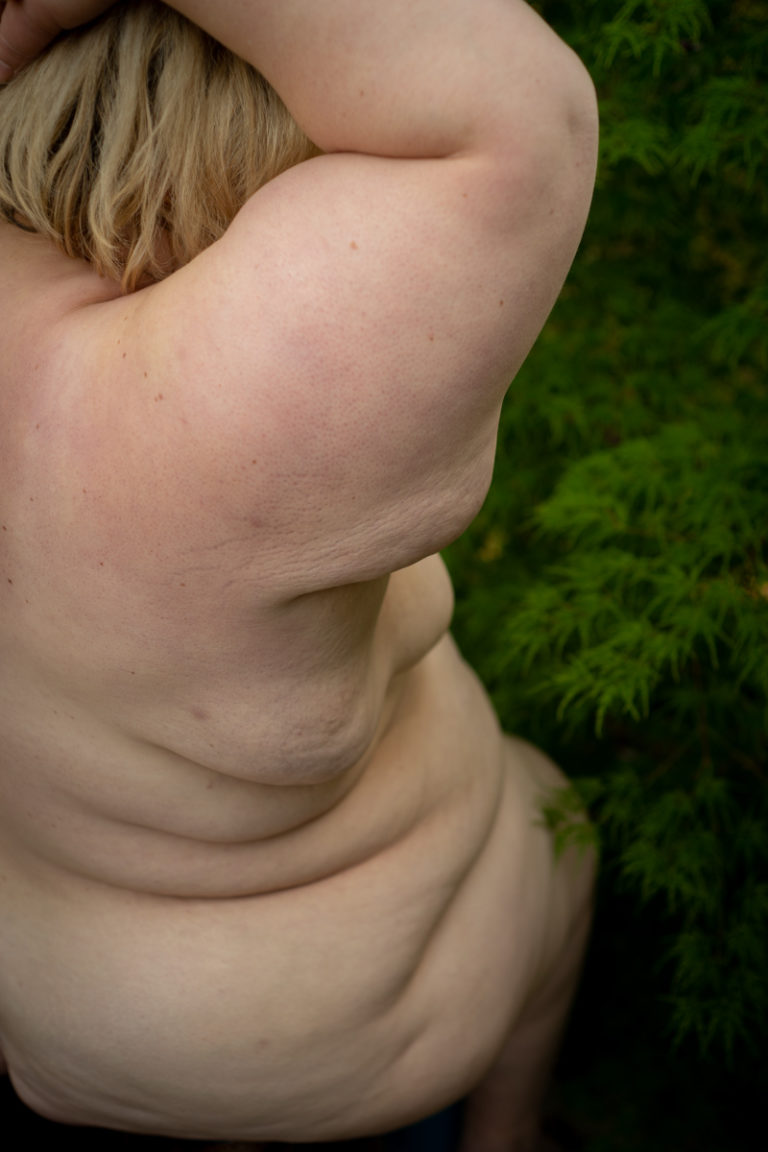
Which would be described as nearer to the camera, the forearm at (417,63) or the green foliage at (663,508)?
Result: the forearm at (417,63)

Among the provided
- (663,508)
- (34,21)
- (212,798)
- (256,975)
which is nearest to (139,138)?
(34,21)

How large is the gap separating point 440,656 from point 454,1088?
0.50 meters

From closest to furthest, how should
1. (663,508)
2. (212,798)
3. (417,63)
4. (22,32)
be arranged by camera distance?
(417,63)
(22,32)
(212,798)
(663,508)

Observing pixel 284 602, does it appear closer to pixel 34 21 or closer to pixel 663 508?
pixel 34 21

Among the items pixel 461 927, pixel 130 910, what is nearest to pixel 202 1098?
pixel 130 910

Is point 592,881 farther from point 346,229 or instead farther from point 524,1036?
point 346,229

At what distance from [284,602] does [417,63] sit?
362 mm

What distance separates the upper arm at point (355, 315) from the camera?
2.00ft

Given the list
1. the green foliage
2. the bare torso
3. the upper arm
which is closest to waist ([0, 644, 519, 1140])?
the bare torso

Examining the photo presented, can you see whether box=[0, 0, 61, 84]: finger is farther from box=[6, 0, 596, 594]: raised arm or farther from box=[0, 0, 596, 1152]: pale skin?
box=[6, 0, 596, 594]: raised arm

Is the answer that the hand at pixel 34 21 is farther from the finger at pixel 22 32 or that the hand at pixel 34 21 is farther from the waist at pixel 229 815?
the waist at pixel 229 815

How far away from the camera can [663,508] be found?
137 centimetres

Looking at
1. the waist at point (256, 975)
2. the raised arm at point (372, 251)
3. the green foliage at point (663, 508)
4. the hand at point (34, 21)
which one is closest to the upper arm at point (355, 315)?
the raised arm at point (372, 251)

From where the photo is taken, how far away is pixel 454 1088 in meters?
1.15
